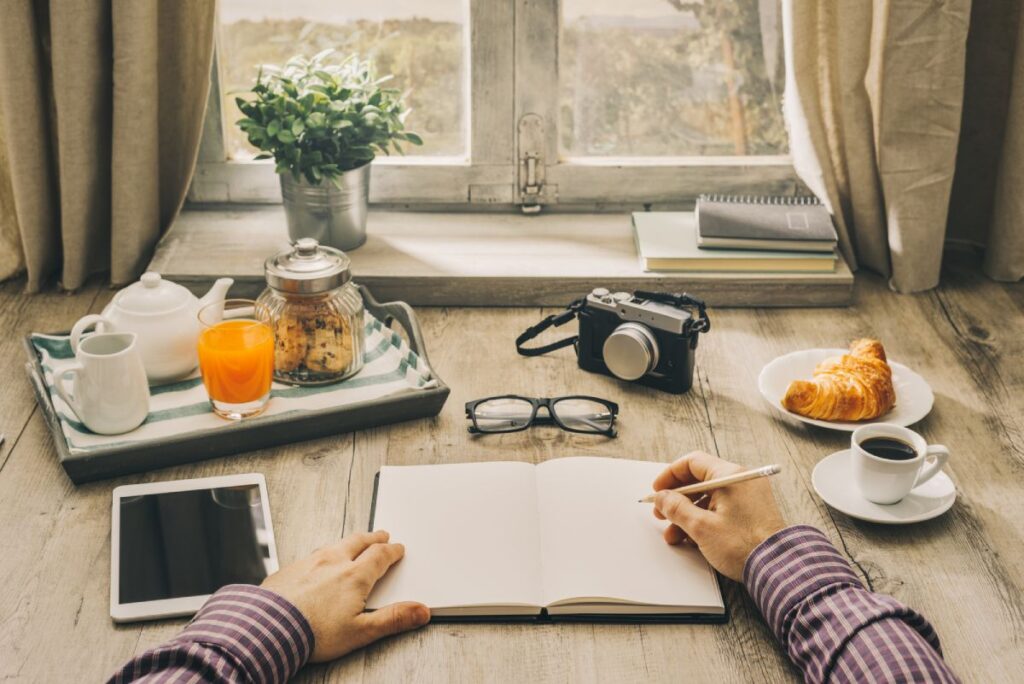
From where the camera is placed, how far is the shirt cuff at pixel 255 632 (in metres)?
0.95

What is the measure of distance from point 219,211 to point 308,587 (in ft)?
3.59

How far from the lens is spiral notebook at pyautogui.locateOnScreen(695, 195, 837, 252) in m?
1.73

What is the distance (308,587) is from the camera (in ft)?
3.42

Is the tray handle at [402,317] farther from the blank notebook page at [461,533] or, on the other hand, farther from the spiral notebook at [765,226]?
the spiral notebook at [765,226]

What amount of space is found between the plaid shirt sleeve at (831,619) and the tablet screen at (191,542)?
1.70 ft

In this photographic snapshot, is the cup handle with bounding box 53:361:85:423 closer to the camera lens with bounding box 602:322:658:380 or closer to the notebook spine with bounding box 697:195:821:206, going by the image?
the camera lens with bounding box 602:322:658:380

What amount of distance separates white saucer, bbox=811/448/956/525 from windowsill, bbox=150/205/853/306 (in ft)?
1.61

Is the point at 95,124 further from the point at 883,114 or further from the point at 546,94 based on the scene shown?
the point at 883,114

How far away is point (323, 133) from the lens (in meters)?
1.63

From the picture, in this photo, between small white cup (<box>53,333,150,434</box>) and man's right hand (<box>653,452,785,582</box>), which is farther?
small white cup (<box>53,333,150,434</box>)

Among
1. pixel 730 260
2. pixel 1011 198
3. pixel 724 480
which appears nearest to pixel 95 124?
pixel 730 260

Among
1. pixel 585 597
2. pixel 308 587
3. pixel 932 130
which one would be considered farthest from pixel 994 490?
pixel 308 587

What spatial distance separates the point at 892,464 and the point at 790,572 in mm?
211

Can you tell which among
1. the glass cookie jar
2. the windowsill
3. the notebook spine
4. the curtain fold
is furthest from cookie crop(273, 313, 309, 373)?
the curtain fold
